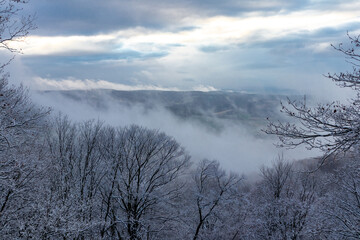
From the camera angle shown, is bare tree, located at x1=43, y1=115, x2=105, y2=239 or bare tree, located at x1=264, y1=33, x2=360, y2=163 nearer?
bare tree, located at x1=264, y1=33, x2=360, y2=163

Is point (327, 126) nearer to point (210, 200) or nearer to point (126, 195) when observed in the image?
point (126, 195)

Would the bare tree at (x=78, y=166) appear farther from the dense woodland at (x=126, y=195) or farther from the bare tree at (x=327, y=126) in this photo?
the bare tree at (x=327, y=126)

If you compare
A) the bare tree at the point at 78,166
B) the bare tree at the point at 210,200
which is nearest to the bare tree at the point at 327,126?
the bare tree at the point at 78,166

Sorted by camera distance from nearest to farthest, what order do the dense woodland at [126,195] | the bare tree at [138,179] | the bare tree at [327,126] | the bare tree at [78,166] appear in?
the bare tree at [327,126] < the dense woodland at [126,195] < the bare tree at [78,166] < the bare tree at [138,179]

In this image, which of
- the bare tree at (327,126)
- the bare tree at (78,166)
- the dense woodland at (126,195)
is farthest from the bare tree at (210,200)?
the bare tree at (327,126)

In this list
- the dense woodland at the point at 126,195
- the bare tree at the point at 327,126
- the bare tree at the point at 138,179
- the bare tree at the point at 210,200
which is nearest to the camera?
the bare tree at the point at 327,126

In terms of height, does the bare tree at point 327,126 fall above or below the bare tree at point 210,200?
above

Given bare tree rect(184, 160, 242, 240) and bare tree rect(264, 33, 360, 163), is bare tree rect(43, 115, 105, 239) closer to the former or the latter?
bare tree rect(184, 160, 242, 240)

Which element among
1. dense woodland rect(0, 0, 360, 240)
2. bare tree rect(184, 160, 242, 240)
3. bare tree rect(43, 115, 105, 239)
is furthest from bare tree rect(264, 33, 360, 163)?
bare tree rect(184, 160, 242, 240)

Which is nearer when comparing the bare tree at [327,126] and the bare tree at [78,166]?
the bare tree at [327,126]

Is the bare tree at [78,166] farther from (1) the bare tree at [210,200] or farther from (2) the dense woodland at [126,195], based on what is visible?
(1) the bare tree at [210,200]

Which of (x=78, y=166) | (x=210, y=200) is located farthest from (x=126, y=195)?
(x=210, y=200)

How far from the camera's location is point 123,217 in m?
21.2

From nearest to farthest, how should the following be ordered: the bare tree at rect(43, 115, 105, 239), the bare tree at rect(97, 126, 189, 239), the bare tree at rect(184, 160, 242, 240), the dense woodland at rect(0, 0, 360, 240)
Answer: the dense woodland at rect(0, 0, 360, 240) < the bare tree at rect(43, 115, 105, 239) < the bare tree at rect(97, 126, 189, 239) < the bare tree at rect(184, 160, 242, 240)
